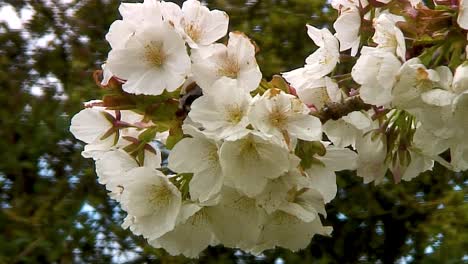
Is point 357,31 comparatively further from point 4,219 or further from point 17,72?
point 17,72

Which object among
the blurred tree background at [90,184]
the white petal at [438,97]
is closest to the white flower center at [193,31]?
the white petal at [438,97]

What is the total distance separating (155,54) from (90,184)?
4.82 ft

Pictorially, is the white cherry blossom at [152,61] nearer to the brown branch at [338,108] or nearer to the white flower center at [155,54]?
the white flower center at [155,54]

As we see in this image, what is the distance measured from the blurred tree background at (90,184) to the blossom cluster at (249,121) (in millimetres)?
1164

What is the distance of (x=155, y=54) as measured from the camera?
78 cm

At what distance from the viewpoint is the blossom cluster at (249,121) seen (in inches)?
28.0

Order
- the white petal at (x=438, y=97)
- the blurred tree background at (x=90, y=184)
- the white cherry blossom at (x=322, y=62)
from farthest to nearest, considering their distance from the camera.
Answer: the blurred tree background at (x=90, y=184) < the white cherry blossom at (x=322, y=62) < the white petal at (x=438, y=97)

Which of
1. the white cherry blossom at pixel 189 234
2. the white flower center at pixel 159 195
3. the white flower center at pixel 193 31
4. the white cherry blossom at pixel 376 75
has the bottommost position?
the white cherry blossom at pixel 189 234

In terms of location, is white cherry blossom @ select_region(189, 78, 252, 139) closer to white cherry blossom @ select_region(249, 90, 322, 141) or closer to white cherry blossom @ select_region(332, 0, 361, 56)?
white cherry blossom @ select_region(249, 90, 322, 141)

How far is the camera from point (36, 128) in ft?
7.38

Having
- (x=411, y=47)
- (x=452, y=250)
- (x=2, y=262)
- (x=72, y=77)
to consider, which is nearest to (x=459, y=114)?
(x=411, y=47)

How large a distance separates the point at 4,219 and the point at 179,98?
1474 mm

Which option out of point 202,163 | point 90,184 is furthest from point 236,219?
point 90,184

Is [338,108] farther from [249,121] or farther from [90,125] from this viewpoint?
[90,125]
